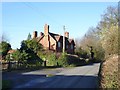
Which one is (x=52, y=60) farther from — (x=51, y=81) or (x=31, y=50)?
(x=51, y=81)

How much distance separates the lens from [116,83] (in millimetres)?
→ 10766

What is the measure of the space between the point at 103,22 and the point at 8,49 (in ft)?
69.3

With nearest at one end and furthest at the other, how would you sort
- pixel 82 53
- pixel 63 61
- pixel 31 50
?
pixel 63 61
pixel 31 50
pixel 82 53

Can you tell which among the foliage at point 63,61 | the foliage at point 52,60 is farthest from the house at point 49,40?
the foliage at point 63,61

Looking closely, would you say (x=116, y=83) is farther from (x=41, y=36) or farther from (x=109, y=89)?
(x=41, y=36)

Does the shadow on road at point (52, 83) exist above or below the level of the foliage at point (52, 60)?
below

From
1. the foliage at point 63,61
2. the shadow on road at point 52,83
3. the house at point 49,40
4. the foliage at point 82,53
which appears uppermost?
the house at point 49,40

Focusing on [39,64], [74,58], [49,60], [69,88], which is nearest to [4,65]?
[39,64]

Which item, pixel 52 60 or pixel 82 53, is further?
pixel 82 53

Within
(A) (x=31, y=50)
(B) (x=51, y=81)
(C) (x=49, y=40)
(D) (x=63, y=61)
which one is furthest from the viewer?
(C) (x=49, y=40)

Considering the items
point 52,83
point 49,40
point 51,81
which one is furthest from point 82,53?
point 52,83

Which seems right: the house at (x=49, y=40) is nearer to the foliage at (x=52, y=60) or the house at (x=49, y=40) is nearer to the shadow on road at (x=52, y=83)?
the foliage at (x=52, y=60)

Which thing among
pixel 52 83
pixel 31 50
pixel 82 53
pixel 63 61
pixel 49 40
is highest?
pixel 49 40

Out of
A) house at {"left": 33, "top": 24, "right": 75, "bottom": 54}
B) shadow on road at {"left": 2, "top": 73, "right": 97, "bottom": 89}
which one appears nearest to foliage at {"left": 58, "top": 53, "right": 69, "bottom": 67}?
house at {"left": 33, "top": 24, "right": 75, "bottom": 54}
